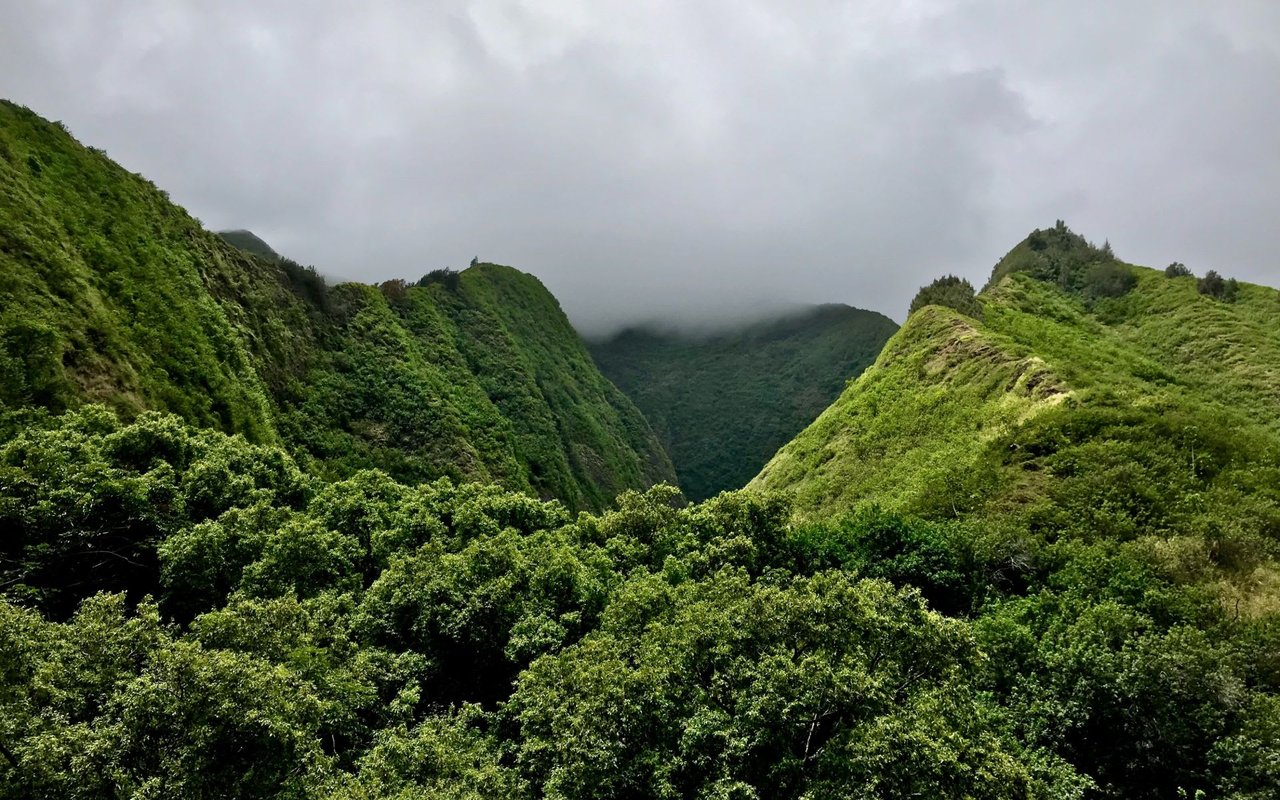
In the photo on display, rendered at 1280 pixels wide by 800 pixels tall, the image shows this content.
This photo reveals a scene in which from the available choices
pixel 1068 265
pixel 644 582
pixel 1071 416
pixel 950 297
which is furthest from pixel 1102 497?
pixel 1068 265

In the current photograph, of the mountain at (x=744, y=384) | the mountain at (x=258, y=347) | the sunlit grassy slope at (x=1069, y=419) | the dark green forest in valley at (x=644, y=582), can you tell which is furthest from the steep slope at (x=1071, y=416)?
the mountain at (x=744, y=384)

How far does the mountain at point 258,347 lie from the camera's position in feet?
139

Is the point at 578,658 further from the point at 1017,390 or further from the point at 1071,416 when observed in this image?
the point at 1017,390

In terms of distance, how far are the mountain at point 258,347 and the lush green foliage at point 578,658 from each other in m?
11.3

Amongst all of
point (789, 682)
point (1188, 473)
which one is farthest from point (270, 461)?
point (1188, 473)

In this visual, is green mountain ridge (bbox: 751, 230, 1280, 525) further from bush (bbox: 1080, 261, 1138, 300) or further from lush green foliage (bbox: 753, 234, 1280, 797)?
bush (bbox: 1080, 261, 1138, 300)

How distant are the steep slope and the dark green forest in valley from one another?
0.86 ft

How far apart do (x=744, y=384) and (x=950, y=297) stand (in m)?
102

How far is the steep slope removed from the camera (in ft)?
102

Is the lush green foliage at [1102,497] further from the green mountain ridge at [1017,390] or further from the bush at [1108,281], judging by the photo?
the bush at [1108,281]

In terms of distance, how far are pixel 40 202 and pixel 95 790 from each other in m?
53.6

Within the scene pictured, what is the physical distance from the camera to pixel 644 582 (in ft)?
89.7

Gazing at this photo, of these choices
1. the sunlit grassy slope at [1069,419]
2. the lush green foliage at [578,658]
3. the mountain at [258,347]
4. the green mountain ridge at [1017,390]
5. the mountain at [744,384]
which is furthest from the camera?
the mountain at [744,384]

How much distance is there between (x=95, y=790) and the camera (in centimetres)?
1364
